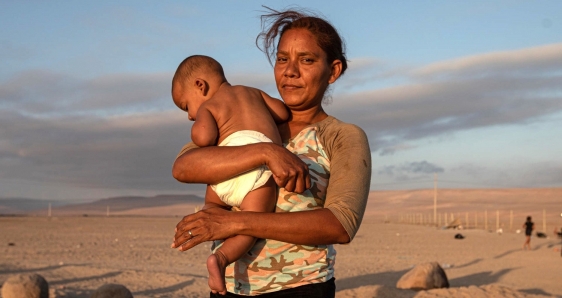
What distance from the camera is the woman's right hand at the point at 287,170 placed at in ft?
9.25

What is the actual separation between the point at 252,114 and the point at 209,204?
1.57 feet

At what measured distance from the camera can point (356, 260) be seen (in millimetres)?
23781

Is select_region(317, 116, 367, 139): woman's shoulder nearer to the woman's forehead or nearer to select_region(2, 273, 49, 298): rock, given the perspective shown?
the woman's forehead

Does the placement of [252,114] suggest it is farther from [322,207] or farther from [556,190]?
[556,190]

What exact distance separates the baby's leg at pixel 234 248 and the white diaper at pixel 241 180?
0.03 meters

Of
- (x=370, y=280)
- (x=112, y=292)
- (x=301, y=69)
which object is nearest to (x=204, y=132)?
(x=301, y=69)

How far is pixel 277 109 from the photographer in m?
3.42

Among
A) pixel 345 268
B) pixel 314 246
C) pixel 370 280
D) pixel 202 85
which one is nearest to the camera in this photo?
pixel 314 246

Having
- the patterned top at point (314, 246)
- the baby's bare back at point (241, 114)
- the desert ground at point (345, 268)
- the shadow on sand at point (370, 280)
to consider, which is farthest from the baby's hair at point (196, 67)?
the shadow on sand at point (370, 280)

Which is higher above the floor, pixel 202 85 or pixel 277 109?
pixel 202 85

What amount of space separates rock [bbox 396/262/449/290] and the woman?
1111cm

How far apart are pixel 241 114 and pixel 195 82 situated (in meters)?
0.43

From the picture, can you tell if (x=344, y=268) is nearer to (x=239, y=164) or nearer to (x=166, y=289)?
(x=166, y=289)

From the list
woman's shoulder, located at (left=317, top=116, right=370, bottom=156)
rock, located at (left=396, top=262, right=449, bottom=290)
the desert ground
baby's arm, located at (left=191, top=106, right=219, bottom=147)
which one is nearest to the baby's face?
baby's arm, located at (left=191, top=106, right=219, bottom=147)
